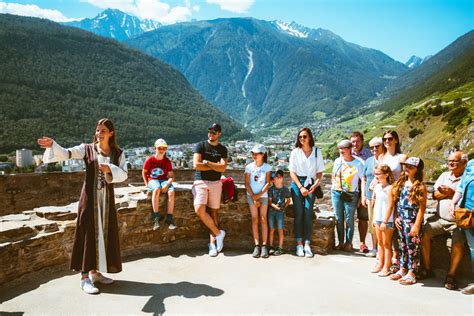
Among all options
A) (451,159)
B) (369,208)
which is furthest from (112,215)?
(451,159)

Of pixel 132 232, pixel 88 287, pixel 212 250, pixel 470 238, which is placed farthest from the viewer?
pixel 212 250

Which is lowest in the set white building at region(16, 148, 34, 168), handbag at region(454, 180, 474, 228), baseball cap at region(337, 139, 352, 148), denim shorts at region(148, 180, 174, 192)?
handbag at region(454, 180, 474, 228)

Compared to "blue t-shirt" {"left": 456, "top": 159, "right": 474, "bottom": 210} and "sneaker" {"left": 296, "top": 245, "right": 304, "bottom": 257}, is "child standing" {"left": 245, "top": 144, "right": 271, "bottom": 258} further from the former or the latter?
"blue t-shirt" {"left": 456, "top": 159, "right": 474, "bottom": 210}

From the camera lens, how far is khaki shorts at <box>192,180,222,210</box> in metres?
5.66

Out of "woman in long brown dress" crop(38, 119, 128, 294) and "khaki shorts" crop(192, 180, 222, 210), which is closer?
"woman in long brown dress" crop(38, 119, 128, 294)

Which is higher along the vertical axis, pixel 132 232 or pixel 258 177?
pixel 258 177

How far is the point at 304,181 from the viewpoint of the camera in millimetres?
5867

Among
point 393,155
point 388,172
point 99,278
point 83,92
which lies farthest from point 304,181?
point 83,92

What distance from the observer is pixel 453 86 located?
9962 centimetres

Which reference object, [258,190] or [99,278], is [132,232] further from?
[258,190]

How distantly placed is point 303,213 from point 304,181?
1.71 ft

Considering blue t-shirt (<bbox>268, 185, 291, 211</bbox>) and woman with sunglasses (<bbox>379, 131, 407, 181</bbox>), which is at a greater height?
woman with sunglasses (<bbox>379, 131, 407, 181</bbox>)

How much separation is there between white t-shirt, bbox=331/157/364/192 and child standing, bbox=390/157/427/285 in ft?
3.57

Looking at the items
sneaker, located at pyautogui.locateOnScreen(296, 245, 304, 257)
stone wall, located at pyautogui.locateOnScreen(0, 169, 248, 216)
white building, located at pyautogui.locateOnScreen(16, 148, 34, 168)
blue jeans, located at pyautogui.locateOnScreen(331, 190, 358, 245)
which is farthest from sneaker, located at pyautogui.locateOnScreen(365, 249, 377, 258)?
white building, located at pyautogui.locateOnScreen(16, 148, 34, 168)
